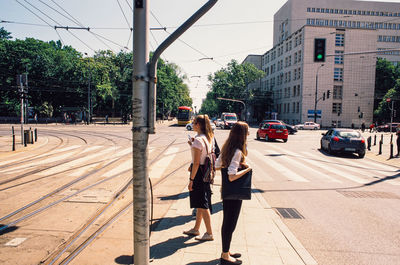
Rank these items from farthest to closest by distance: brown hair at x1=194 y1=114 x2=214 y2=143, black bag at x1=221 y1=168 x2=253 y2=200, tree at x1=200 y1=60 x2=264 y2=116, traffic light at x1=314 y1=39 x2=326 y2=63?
tree at x1=200 y1=60 x2=264 y2=116 → traffic light at x1=314 y1=39 x2=326 y2=63 → brown hair at x1=194 y1=114 x2=214 y2=143 → black bag at x1=221 y1=168 x2=253 y2=200

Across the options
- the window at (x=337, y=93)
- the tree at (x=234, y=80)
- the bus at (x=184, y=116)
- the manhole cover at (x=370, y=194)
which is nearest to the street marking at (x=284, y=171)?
the manhole cover at (x=370, y=194)

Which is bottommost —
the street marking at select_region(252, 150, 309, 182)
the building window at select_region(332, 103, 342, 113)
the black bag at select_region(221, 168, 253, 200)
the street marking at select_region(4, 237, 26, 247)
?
the street marking at select_region(252, 150, 309, 182)

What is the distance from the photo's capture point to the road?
13.0 ft

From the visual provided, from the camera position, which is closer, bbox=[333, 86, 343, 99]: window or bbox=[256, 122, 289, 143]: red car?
bbox=[256, 122, 289, 143]: red car

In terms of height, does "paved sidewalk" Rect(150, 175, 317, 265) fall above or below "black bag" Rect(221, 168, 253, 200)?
below

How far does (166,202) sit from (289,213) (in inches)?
102

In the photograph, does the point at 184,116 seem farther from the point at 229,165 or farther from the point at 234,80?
the point at 229,165

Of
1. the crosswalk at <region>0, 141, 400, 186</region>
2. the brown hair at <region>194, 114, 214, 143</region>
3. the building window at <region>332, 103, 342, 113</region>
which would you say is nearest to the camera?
the brown hair at <region>194, 114, 214, 143</region>

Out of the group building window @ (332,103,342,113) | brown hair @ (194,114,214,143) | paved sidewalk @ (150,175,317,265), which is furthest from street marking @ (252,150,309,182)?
building window @ (332,103,342,113)

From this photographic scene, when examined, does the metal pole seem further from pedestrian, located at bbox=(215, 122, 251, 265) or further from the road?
the road

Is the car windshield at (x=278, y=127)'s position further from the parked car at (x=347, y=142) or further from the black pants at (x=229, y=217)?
the black pants at (x=229, y=217)

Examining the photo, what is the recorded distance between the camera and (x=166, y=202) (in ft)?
19.5

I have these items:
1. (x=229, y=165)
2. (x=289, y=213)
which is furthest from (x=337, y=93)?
(x=229, y=165)

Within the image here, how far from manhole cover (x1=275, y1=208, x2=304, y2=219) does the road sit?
12 centimetres
